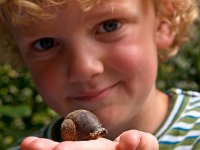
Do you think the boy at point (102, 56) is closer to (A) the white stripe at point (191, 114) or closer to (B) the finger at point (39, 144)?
(A) the white stripe at point (191, 114)

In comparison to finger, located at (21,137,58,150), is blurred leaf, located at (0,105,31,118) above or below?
below

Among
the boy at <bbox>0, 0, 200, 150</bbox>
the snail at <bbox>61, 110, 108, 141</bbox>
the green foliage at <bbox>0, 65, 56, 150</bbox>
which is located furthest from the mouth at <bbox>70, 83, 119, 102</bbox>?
the green foliage at <bbox>0, 65, 56, 150</bbox>

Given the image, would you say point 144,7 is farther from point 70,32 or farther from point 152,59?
point 70,32

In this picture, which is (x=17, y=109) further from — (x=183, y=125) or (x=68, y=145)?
(x=68, y=145)

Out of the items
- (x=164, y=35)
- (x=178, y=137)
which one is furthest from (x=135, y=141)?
(x=164, y=35)

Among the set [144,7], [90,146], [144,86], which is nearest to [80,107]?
[144,86]

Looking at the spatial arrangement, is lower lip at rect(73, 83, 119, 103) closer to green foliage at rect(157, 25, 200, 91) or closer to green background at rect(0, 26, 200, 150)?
green background at rect(0, 26, 200, 150)
